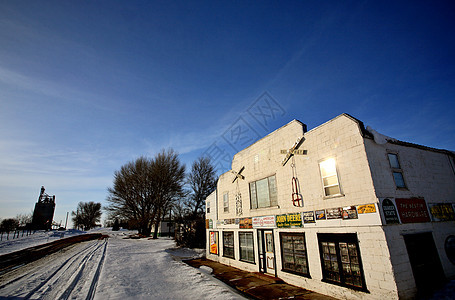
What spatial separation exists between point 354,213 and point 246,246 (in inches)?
306

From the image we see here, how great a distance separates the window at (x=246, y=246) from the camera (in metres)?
12.4

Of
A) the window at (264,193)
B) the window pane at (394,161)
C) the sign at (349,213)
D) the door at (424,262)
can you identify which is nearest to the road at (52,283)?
the window at (264,193)

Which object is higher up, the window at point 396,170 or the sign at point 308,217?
the window at point 396,170

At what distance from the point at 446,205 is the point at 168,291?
12.6 m

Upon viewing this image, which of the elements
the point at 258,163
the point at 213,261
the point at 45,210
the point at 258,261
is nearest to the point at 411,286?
the point at 258,261

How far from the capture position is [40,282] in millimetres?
9383

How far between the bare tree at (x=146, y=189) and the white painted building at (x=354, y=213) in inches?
1037

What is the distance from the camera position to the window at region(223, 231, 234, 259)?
1436 cm

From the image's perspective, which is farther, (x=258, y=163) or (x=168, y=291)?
(x=258, y=163)

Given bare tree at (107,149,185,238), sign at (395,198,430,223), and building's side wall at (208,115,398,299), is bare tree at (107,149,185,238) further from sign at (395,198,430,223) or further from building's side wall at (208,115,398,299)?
sign at (395,198,430,223)

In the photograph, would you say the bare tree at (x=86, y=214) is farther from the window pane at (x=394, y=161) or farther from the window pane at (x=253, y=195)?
the window pane at (x=394, y=161)

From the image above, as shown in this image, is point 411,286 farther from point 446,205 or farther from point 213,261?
point 213,261

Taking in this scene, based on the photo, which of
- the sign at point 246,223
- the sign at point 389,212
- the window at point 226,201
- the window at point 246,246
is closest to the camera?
the sign at point 389,212

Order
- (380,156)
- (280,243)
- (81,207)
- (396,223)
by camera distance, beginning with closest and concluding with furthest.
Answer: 1. (396,223)
2. (380,156)
3. (280,243)
4. (81,207)
